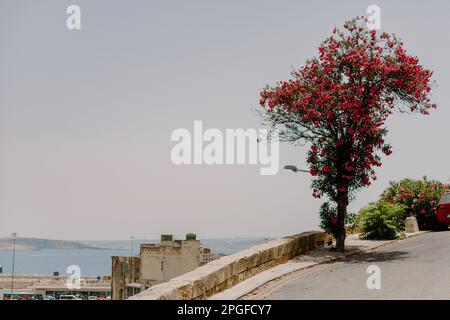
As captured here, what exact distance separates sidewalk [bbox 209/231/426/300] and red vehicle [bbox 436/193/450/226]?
15.4ft

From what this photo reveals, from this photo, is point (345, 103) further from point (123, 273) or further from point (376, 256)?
point (123, 273)

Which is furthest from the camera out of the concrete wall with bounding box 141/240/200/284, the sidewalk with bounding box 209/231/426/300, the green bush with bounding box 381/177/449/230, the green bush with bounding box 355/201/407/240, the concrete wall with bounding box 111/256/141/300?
the concrete wall with bounding box 111/256/141/300

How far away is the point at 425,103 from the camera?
1548 centimetres

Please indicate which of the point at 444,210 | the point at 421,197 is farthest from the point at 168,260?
the point at 444,210

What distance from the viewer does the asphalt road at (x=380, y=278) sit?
9297 millimetres

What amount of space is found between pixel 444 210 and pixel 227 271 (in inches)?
627

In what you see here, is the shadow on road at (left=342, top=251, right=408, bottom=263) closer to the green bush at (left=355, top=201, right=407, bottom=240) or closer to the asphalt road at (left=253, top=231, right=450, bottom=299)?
the asphalt road at (left=253, top=231, right=450, bottom=299)

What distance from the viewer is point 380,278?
10.8 m

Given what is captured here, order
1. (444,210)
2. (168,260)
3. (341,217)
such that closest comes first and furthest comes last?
(341,217) → (444,210) → (168,260)

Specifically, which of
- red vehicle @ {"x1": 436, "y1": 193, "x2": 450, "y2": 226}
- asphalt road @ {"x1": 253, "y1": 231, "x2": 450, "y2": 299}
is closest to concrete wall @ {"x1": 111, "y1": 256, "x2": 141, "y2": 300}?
red vehicle @ {"x1": 436, "y1": 193, "x2": 450, "y2": 226}

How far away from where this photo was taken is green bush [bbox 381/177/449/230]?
24.8 meters
